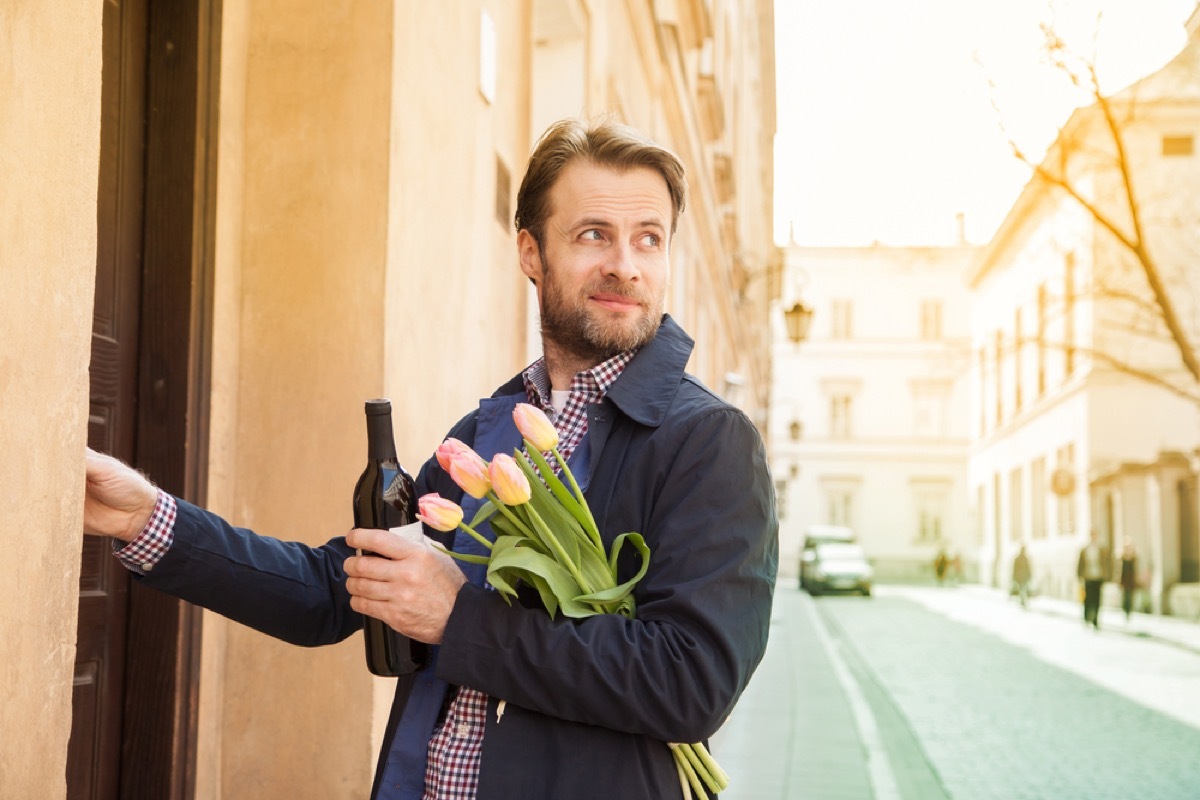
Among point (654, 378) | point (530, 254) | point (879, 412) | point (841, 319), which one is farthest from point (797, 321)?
point (841, 319)

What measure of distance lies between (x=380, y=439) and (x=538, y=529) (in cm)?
34

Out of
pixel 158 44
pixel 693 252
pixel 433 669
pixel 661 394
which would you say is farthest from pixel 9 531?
pixel 693 252

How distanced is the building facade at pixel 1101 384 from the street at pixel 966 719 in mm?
3687

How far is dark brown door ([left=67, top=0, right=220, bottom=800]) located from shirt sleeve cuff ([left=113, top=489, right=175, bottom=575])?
3.39 feet

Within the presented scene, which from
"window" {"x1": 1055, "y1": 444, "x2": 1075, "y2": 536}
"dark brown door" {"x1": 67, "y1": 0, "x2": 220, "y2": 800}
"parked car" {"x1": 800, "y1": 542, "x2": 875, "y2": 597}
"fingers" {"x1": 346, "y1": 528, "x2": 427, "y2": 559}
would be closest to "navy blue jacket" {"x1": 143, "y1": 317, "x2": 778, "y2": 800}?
"fingers" {"x1": 346, "y1": 528, "x2": 427, "y2": 559}

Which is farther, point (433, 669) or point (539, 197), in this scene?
point (539, 197)

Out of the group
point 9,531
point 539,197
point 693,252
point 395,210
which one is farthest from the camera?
point 693,252

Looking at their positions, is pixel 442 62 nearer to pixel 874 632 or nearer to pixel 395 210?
pixel 395 210

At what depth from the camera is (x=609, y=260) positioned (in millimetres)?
2301

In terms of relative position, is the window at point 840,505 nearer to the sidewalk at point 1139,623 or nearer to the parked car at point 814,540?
the parked car at point 814,540

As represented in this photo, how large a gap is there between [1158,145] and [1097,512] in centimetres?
886

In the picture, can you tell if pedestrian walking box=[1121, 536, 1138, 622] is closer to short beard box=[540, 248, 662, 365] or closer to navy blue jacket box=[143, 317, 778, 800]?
short beard box=[540, 248, 662, 365]

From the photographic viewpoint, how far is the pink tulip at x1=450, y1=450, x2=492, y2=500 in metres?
1.85

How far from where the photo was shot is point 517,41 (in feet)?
19.8
